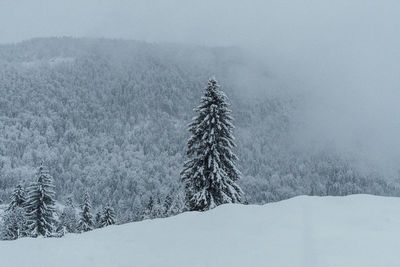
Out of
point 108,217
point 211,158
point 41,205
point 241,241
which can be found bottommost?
point 108,217

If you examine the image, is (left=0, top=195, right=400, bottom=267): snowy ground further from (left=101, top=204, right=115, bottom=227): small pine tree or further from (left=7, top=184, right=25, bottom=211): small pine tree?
(left=101, top=204, right=115, bottom=227): small pine tree

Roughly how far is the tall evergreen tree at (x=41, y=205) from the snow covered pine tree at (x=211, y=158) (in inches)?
564

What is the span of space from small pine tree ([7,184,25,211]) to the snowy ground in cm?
3439

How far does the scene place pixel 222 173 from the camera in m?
24.8

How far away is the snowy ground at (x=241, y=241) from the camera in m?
8.96

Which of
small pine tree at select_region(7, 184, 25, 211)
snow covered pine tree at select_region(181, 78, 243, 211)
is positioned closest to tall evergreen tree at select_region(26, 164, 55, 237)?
small pine tree at select_region(7, 184, 25, 211)

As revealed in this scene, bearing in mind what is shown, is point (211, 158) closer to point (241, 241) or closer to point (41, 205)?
point (241, 241)

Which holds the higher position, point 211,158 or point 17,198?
point 211,158

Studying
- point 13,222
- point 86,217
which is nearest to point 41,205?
point 13,222

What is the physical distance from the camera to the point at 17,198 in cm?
4319

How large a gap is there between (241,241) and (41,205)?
90.3ft

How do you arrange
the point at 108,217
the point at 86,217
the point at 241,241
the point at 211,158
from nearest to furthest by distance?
1. the point at 241,241
2. the point at 211,158
3. the point at 108,217
4. the point at 86,217

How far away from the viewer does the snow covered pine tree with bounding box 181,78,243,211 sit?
24547mm

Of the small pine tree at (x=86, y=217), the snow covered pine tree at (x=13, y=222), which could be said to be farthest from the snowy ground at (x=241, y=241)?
the small pine tree at (x=86, y=217)
